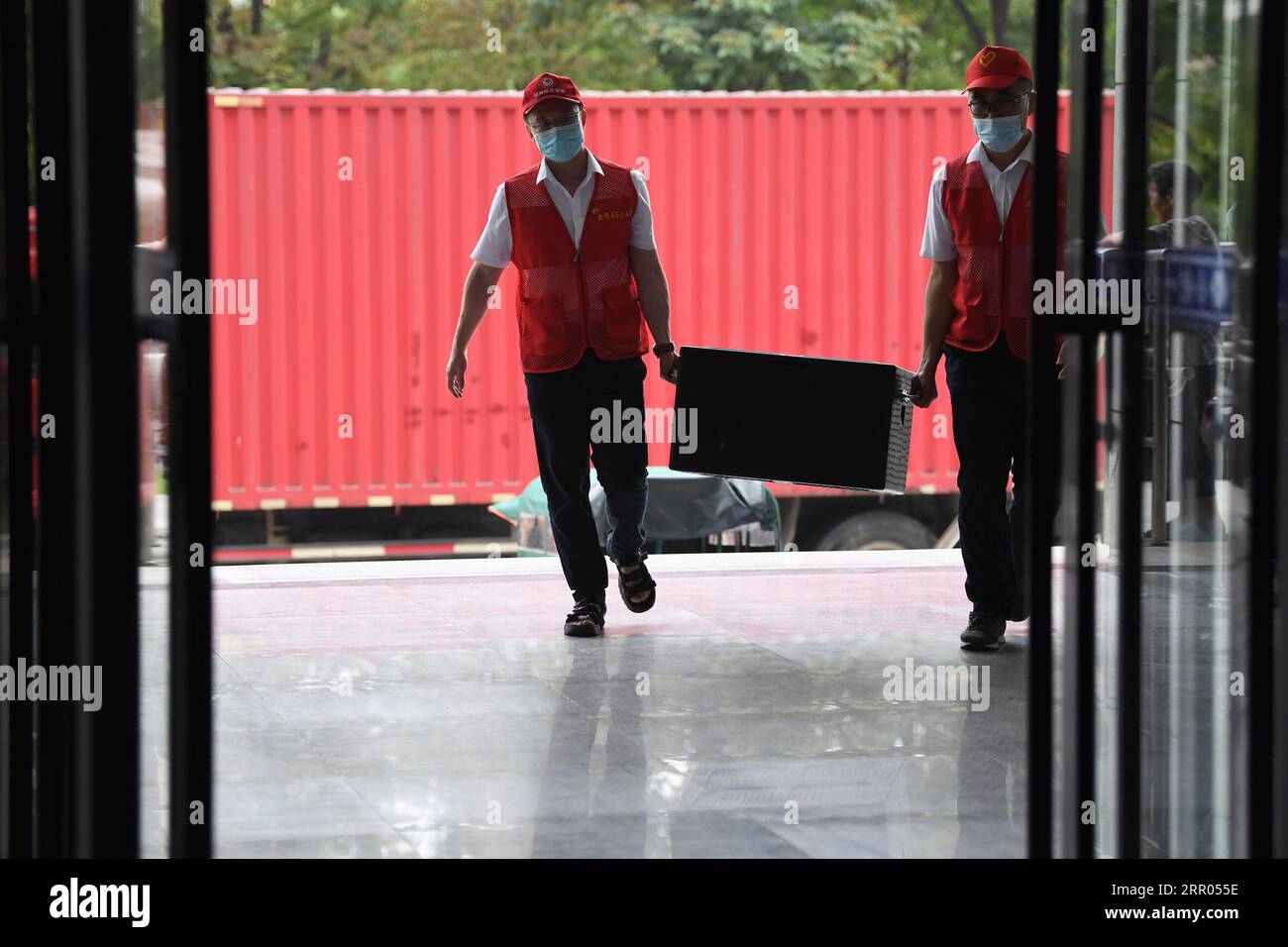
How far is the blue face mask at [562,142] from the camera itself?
217 inches

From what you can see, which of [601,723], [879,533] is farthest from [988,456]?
[879,533]

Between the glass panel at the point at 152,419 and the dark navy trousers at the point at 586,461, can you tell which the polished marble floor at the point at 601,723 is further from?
the dark navy trousers at the point at 586,461

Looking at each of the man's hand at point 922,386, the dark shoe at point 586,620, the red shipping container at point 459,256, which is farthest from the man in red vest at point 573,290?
the red shipping container at point 459,256

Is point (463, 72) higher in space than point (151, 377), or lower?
higher

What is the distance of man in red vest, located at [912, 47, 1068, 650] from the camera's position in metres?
5.11

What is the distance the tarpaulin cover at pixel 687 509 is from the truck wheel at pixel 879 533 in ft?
5.64

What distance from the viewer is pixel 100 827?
2.30 metres

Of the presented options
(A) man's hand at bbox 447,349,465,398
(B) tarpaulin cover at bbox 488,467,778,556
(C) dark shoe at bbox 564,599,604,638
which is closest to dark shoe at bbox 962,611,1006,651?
(C) dark shoe at bbox 564,599,604,638

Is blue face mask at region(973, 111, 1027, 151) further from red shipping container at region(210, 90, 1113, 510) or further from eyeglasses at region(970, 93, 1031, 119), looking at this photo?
red shipping container at region(210, 90, 1113, 510)

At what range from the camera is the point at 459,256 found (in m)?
10.1

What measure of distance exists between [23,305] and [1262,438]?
1931 millimetres
